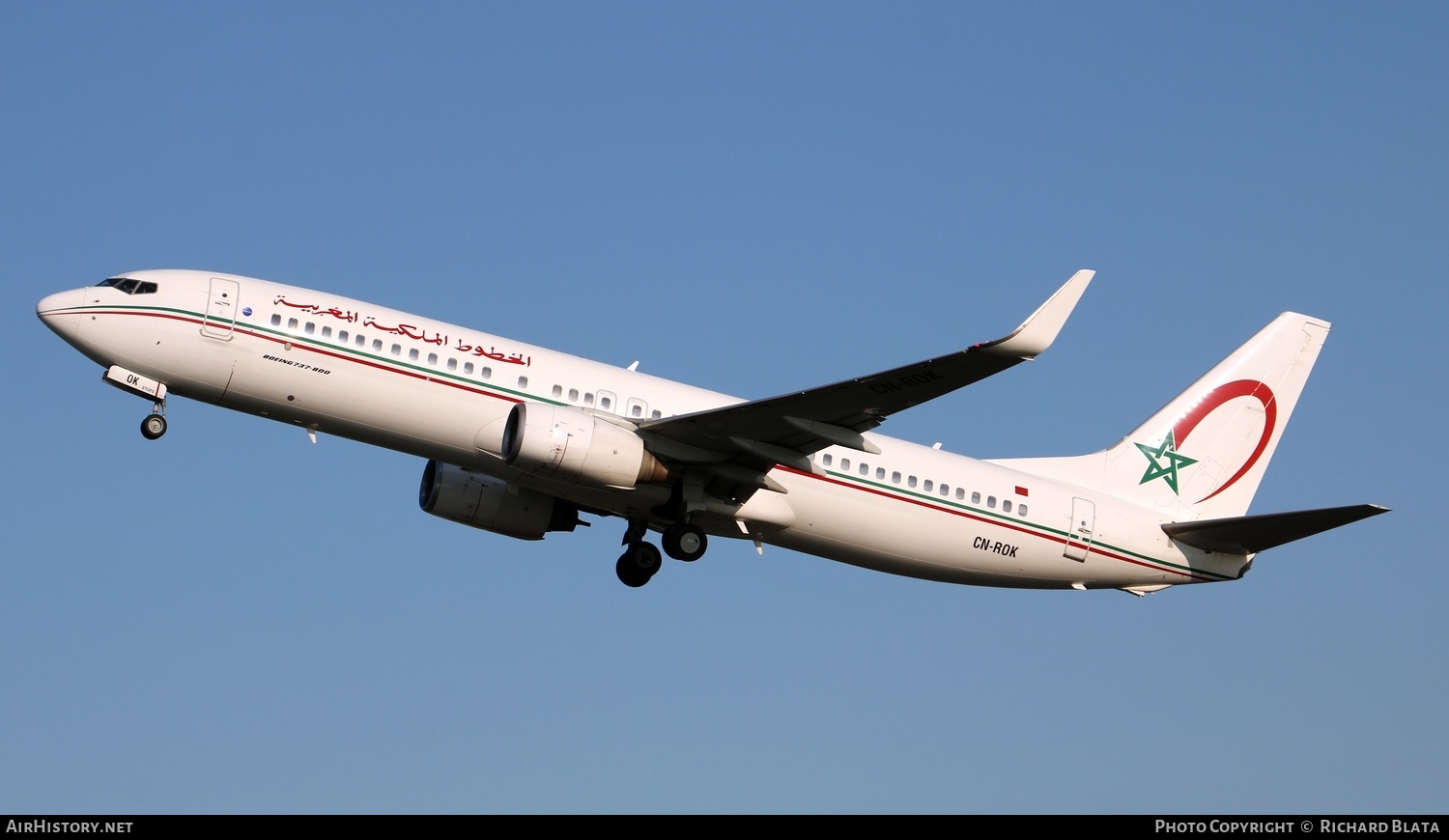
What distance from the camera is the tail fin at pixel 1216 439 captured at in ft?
126

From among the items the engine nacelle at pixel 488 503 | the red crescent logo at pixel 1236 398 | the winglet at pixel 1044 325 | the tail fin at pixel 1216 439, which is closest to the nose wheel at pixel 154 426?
the engine nacelle at pixel 488 503

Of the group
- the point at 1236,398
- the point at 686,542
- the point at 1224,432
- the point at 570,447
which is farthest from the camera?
the point at 1236,398

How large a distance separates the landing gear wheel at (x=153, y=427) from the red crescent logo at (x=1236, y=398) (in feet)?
77.8

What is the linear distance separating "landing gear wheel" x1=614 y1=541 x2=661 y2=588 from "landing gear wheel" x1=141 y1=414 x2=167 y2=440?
10.3 meters

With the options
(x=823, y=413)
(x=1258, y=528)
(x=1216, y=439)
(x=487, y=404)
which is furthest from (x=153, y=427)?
(x=1216, y=439)

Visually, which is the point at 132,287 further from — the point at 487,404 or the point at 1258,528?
the point at 1258,528

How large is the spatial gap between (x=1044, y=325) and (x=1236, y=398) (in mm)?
14846

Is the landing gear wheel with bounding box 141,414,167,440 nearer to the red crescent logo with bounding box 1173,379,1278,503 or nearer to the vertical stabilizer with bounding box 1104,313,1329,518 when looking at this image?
the vertical stabilizer with bounding box 1104,313,1329,518

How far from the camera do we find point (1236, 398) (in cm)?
4047

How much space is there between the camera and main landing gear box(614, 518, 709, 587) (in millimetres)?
34156

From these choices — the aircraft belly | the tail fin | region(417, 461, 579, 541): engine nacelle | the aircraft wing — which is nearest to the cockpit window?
region(417, 461, 579, 541): engine nacelle
